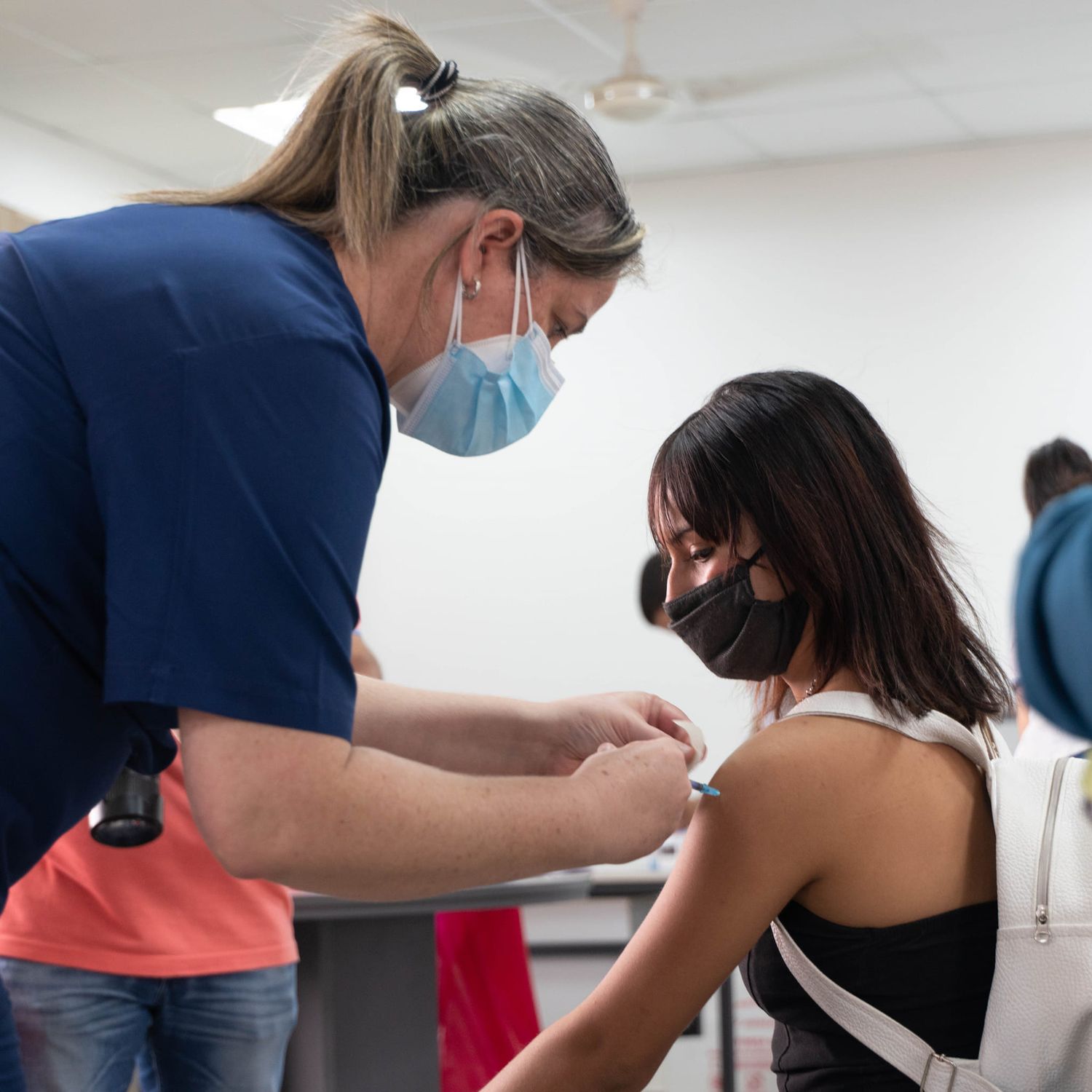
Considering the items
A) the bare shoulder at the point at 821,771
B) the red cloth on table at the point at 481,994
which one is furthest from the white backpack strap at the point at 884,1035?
the red cloth on table at the point at 481,994

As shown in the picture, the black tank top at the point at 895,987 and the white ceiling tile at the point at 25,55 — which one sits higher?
the white ceiling tile at the point at 25,55

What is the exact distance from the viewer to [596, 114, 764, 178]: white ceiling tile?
478 centimetres

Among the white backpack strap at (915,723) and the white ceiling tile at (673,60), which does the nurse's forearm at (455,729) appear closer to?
the white backpack strap at (915,723)

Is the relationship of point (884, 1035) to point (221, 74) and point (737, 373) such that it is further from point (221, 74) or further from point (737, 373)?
point (737, 373)

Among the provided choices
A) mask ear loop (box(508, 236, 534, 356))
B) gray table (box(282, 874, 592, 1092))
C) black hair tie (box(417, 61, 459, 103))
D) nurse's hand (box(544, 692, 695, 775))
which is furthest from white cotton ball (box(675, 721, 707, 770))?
gray table (box(282, 874, 592, 1092))

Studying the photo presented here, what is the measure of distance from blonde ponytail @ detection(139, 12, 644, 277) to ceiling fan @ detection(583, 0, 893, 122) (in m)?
2.65

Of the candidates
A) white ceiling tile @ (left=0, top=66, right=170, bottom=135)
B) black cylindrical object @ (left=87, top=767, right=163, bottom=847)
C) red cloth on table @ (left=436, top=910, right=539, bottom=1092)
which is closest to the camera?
black cylindrical object @ (left=87, top=767, right=163, bottom=847)

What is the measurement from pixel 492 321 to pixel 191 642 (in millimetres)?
468

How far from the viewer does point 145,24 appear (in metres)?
3.90

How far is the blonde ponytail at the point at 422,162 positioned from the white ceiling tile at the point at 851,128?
12.2ft

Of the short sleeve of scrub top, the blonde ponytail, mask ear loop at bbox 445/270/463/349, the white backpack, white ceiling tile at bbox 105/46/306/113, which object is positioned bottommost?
the white backpack

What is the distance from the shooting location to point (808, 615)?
1361mm

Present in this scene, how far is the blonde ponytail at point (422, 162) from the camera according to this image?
39.3 inches

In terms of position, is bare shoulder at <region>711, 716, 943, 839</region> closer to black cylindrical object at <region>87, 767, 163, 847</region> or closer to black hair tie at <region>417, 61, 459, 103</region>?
black hair tie at <region>417, 61, 459, 103</region>
